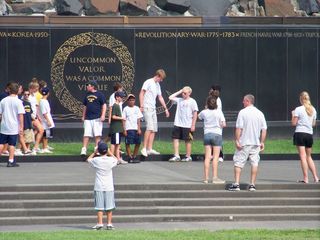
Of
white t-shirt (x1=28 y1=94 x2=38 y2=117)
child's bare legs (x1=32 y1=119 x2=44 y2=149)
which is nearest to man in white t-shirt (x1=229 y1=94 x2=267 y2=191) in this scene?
child's bare legs (x1=32 y1=119 x2=44 y2=149)

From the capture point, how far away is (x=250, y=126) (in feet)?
63.1

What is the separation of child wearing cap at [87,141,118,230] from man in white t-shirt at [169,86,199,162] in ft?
21.5

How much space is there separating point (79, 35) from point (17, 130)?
5.21 meters

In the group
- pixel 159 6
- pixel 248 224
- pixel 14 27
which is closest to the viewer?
pixel 248 224

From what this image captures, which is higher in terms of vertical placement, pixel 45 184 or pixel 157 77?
pixel 157 77

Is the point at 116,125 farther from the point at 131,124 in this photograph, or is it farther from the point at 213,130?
the point at 213,130

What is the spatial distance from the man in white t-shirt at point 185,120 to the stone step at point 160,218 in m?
5.20

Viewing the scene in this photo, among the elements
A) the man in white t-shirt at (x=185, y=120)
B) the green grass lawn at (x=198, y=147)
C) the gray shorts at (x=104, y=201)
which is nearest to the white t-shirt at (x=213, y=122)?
the man in white t-shirt at (x=185, y=120)

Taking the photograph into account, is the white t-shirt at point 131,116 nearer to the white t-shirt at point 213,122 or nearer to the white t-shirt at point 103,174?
the white t-shirt at point 213,122

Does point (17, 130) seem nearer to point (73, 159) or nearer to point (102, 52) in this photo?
point (73, 159)

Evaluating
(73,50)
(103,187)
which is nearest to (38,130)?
(73,50)

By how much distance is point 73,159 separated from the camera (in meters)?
24.0

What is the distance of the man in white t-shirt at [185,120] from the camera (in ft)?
76.8

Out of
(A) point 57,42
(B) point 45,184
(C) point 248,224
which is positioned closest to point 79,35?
(A) point 57,42
